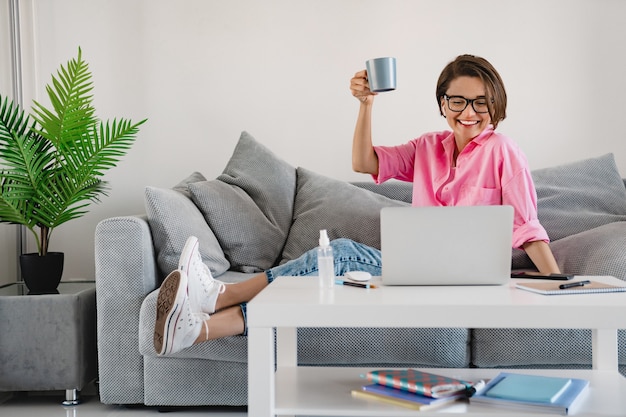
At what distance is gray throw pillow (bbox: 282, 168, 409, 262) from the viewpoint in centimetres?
266

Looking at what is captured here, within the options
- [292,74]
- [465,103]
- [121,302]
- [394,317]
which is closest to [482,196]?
[465,103]

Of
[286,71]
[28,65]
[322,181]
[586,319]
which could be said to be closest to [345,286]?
[586,319]

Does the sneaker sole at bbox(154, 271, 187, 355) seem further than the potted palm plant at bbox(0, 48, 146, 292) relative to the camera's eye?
No

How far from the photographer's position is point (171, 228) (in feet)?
7.64

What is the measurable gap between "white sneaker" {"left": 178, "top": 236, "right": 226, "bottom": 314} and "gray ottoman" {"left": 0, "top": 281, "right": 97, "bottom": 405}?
2.33 ft

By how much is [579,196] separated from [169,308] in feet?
5.69

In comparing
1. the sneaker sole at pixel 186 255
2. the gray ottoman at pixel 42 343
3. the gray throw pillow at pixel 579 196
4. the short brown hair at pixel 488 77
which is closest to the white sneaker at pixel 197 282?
the sneaker sole at pixel 186 255

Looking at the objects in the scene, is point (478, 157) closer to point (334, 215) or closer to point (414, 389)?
point (334, 215)

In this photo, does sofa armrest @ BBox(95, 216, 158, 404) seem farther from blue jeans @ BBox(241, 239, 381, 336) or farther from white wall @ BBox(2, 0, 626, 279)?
white wall @ BBox(2, 0, 626, 279)

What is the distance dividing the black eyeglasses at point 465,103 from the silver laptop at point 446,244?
2.38ft

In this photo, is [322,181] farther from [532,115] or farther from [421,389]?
[421,389]

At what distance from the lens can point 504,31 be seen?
10.4 ft

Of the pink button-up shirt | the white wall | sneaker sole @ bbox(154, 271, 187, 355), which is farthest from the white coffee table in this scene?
the white wall

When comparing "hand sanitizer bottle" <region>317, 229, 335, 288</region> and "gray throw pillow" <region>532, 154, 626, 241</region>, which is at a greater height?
"gray throw pillow" <region>532, 154, 626, 241</region>
